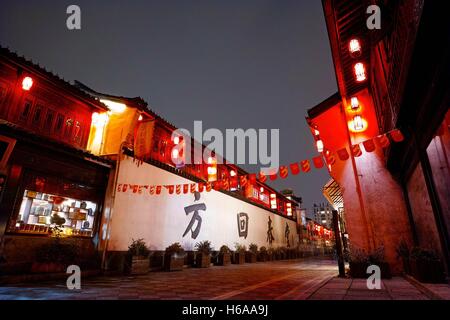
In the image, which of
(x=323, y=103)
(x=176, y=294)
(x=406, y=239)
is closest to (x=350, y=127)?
(x=323, y=103)

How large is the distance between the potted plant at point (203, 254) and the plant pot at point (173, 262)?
2.14m

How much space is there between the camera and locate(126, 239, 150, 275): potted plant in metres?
10.9

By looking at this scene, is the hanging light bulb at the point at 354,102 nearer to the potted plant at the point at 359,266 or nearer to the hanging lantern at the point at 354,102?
the hanging lantern at the point at 354,102

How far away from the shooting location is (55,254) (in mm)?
9211

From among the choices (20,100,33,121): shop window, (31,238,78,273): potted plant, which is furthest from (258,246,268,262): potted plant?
(20,100,33,121): shop window

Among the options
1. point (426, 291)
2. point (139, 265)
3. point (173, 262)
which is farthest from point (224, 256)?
point (426, 291)

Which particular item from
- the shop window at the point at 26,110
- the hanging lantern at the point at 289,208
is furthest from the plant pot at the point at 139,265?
the hanging lantern at the point at 289,208

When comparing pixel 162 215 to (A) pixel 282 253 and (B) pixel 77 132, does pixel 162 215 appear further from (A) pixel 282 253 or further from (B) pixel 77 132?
(A) pixel 282 253

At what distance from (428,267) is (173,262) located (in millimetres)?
10825

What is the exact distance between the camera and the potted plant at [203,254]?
1560cm

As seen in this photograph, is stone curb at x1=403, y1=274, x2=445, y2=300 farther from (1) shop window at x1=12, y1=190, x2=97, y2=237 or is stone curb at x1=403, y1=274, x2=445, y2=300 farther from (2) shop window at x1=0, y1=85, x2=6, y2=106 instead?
(2) shop window at x1=0, y1=85, x2=6, y2=106

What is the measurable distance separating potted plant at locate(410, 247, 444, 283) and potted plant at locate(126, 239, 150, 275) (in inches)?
404

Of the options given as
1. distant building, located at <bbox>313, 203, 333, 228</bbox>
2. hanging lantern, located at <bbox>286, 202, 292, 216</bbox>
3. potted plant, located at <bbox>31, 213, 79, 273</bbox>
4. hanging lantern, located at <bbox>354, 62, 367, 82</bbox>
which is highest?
distant building, located at <bbox>313, 203, 333, 228</bbox>
